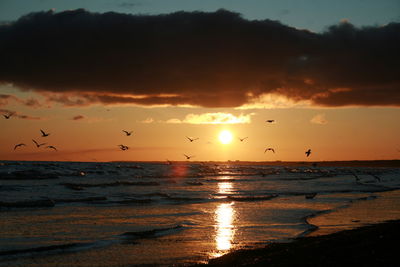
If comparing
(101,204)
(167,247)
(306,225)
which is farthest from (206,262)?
(101,204)

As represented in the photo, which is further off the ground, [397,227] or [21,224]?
[397,227]

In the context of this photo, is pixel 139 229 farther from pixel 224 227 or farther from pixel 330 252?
pixel 330 252

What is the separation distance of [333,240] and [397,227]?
347 cm

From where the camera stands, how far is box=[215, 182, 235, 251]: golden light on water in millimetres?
18050

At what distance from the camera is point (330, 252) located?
14227 millimetres

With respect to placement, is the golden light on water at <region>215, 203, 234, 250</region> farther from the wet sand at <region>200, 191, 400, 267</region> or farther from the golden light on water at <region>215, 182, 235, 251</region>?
the wet sand at <region>200, 191, 400, 267</region>

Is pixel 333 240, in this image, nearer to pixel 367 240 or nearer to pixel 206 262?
pixel 367 240

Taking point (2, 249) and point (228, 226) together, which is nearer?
point (2, 249)

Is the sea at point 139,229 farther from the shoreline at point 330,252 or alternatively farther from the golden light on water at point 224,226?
the shoreline at point 330,252

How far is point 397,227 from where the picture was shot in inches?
713

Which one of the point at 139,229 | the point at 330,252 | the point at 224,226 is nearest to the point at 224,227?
the point at 224,226

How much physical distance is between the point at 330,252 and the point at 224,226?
9.45 m

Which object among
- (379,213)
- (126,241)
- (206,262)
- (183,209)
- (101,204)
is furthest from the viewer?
(101,204)

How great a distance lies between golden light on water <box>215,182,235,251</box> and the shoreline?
1.93 meters
